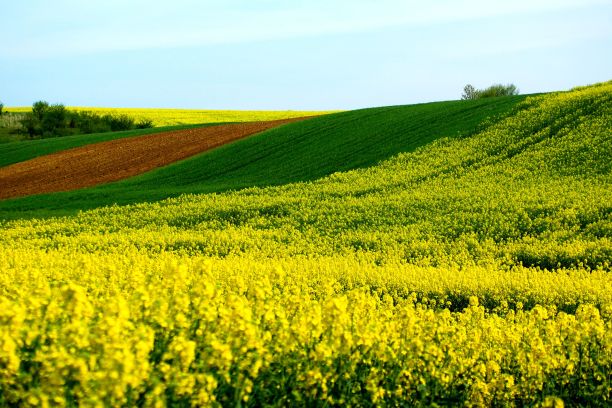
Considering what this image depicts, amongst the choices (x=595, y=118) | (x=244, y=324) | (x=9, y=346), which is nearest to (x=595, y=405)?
(x=244, y=324)

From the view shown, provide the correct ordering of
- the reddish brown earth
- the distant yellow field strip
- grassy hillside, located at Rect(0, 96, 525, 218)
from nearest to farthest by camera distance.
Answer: grassy hillside, located at Rect(0, 96, 525, 218) < the reddish brown earth < the distant yellow field strip

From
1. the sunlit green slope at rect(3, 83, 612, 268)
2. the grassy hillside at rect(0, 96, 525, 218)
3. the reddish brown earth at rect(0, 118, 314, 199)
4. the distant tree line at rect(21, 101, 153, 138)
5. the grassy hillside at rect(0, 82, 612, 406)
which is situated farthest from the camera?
the distant tree line at rect(21, 101, 153, 138)

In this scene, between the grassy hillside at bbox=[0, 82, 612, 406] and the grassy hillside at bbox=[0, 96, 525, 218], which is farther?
the grassy hillside at bbox=[0, 96, 525, 218]

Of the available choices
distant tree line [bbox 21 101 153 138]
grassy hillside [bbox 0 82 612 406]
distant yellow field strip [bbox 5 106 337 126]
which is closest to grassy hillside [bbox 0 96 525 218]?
grassy hillside [bbox 0 82 612 406]

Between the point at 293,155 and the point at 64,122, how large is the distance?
49.9 metres

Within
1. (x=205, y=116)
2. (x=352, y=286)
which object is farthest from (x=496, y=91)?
(x=352, y=286)

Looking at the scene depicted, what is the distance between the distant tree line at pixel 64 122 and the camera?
82688mm

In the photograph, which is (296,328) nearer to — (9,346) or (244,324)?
(244,324)

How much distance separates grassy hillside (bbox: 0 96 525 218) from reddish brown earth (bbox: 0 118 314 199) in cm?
237

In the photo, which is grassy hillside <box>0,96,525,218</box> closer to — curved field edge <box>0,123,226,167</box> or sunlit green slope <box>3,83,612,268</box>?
sunlit green slope <box>3,83,612,268</box>

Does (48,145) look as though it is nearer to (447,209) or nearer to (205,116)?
(205,116)

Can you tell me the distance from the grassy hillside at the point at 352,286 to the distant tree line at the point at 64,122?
53412 millimetres

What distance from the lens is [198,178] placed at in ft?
135

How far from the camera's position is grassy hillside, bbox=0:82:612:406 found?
5.93 metres
